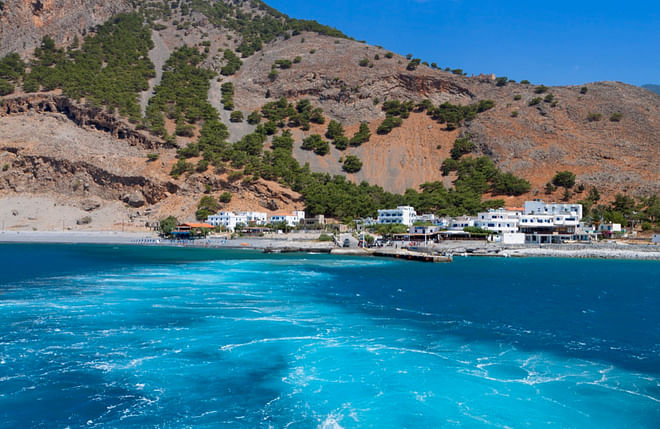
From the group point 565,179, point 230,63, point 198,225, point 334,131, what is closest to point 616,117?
point 565,179

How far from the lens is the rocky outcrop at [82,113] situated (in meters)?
115

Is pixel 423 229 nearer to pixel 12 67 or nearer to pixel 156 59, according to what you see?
pixel 156 59

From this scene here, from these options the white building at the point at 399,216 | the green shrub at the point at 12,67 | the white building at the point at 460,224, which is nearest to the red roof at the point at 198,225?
the white building at the point at 399,216

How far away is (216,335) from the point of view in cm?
2359

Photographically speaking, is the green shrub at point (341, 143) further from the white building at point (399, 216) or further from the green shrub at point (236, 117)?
the white building at point (399, 216)

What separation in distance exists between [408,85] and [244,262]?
10214 centimetres

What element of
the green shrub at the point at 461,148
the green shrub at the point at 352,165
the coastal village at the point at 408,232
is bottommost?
the coastal village at the point at 408,232

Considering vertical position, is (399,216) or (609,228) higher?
(399,216)

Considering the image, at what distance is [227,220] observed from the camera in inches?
3706

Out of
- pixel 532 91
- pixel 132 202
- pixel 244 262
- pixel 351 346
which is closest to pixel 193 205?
pixel 132 202

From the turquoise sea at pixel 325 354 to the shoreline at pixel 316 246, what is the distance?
101ft

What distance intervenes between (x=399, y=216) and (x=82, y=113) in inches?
3160

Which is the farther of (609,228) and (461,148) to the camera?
(461,148)

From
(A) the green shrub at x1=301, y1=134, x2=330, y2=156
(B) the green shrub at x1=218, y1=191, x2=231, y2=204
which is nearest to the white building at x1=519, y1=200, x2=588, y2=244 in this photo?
(A) the green shrub at x1=301, y1=134, x2=330, y2=156
